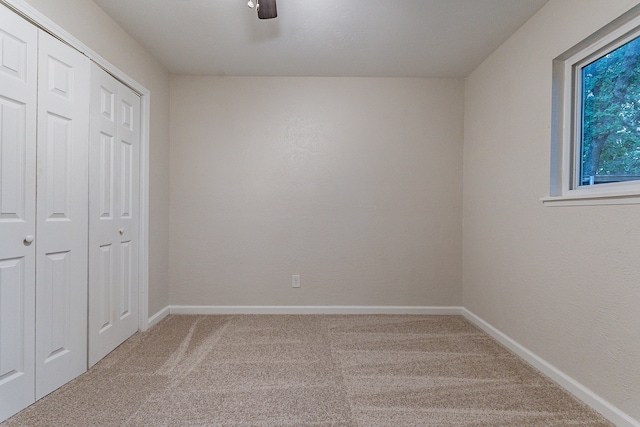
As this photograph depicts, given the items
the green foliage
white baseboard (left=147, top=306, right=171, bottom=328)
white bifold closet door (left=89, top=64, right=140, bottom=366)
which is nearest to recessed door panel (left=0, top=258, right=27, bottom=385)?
white bifold closet door (left=89, top=64, right=140, bottom=366)

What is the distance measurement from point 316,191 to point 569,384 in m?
2.47

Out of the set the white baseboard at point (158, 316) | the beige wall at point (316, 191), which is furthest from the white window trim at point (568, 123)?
the white baseboard at point (158, 316)

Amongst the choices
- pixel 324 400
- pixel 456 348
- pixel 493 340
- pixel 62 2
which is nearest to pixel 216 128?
pixel 62 2

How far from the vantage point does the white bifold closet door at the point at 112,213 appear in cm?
235

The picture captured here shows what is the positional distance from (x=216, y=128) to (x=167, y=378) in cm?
234

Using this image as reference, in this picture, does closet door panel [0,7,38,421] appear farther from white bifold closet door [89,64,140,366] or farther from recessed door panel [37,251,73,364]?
white bifold closet door [89,64,140,366]

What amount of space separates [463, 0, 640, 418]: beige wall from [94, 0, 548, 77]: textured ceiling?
11.9 inches

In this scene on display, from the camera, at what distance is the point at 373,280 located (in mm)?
3615

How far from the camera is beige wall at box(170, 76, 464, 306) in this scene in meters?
3.57

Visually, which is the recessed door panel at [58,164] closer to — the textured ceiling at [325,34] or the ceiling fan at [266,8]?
the textured ceiling at [325,34]

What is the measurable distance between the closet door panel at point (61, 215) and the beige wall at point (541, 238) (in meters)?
2.96

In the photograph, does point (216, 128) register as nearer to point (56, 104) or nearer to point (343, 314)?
point (56, 104)

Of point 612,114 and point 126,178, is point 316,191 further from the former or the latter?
point 612,114

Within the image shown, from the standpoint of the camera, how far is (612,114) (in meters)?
1.97
